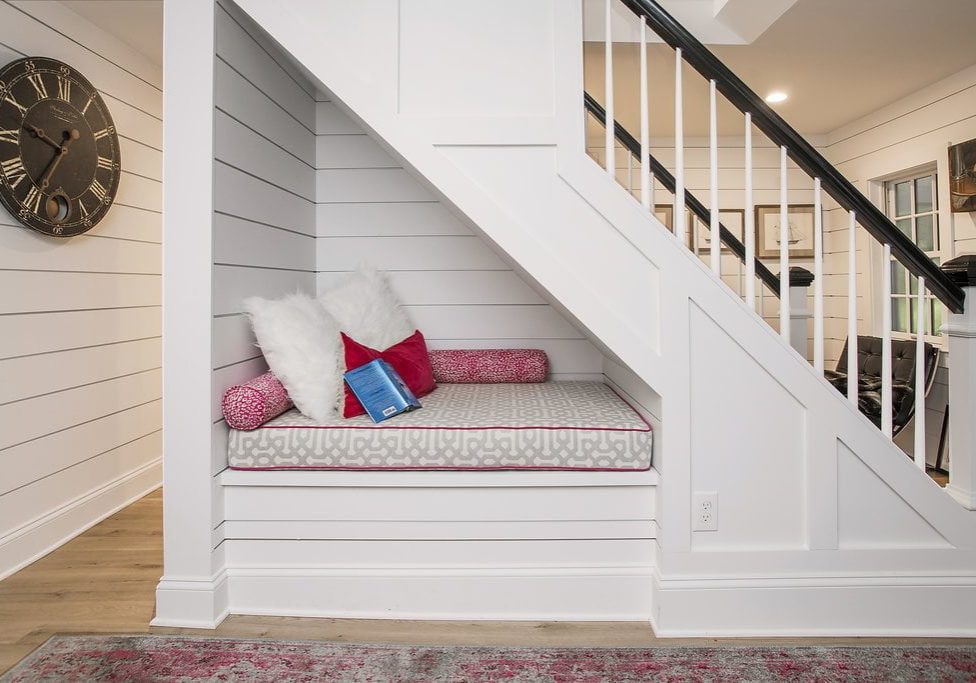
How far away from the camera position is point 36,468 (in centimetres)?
246

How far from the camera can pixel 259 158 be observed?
2.22m

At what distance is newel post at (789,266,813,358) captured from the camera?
231cm

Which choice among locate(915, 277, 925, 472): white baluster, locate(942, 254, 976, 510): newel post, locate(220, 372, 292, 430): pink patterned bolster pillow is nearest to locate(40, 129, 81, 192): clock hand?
locate(220, 372, 292, 430): pink patterned bolster pillow

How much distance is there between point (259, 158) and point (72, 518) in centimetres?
175

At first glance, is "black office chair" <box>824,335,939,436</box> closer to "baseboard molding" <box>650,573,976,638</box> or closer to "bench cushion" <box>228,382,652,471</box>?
"baseboard molding" <box>650,573,976,638</box>

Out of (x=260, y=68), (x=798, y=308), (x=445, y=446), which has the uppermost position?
(x=260, y=68)

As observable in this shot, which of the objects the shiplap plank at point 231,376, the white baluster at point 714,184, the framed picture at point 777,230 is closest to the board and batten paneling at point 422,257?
the shiplap plank at point 231,376

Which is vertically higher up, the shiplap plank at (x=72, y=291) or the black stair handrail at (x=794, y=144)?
the black stair handrail at (x=794, y=144)

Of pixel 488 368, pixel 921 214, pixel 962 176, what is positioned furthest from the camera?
pixel 921 214

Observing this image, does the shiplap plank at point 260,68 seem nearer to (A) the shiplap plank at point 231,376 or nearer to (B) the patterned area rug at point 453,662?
(A) the shiplap plank at point 231,376

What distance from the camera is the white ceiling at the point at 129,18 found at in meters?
2.54

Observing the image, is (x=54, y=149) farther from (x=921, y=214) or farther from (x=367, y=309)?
(x=921, y=214)

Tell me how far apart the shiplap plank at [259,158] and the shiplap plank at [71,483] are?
5.05 feet

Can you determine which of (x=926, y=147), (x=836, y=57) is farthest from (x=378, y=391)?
(x=926, y=147)
